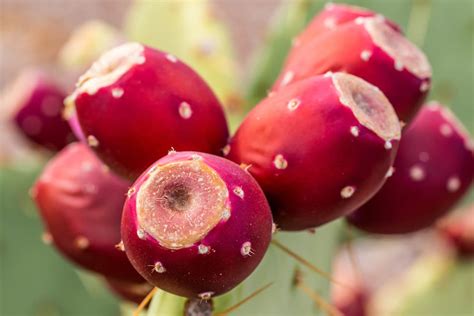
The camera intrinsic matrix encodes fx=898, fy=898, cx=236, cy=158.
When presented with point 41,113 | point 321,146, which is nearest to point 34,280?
point 41,113

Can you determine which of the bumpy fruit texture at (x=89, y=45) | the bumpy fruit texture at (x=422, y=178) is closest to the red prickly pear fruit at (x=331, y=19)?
the bumpy fruit texture at (x=422, y=178)

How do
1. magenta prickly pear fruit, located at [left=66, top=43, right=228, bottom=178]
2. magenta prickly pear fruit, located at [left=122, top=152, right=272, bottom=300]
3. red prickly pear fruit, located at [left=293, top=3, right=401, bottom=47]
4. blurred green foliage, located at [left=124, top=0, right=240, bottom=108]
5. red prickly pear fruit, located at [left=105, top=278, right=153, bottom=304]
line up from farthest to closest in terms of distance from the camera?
1. blurred green foliage, located at [left=124, top=0, right=240, bottom=108]
2. red prickly pear fruit, located at [left=105, top=278, right=153, bottom=304]
3. red prickly pear fruit, located at [left=293, top=3, right=401, bottom=47]
4. magenta prickly pear fruit, located at [left=66, top=43, right=228, bottom=178]
5. magenta prickly pear fruit, located at [left=122, top=152, right=272, bottom=300]

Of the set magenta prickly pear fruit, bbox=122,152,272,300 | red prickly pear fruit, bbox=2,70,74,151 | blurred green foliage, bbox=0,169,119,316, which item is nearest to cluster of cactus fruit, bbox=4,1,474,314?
magenta prickly pear fruit, bbox=122,152,272,300

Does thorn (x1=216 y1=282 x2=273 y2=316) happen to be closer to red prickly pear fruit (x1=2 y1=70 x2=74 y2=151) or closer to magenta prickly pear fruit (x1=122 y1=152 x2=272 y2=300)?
magenta prickly pear fruit (x1=122 y1=152 x2=272 y2=300)

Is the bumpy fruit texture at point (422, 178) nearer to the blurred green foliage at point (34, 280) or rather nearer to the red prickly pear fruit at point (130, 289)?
the red prickly pear fruit at point (130, 289)

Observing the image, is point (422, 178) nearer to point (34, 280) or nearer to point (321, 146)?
point (321, 146)

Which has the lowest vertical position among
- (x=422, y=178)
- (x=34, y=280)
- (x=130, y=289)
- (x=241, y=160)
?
(x=34, y=280)
